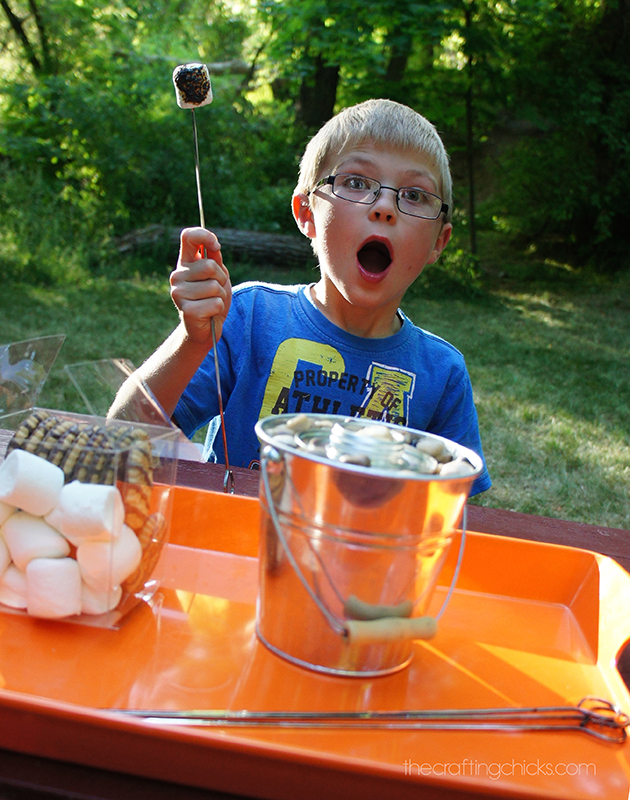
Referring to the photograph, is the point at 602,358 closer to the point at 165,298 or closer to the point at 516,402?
the point at 516,402

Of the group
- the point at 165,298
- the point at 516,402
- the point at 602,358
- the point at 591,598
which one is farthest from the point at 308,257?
the point at 591,598

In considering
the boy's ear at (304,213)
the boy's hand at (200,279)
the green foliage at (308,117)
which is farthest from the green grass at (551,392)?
the boy's hand at (200,279)

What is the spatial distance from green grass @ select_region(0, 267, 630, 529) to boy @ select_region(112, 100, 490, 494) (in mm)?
1211

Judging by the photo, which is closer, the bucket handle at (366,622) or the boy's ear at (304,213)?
the bucket handle at (366,622)

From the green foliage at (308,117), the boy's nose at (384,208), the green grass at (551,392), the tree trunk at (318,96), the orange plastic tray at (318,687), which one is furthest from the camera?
the tree trunk at (318,96)

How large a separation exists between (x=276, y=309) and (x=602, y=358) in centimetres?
376

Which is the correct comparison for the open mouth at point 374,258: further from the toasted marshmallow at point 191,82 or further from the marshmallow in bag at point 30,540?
the marshmallow in bag at point 30,540

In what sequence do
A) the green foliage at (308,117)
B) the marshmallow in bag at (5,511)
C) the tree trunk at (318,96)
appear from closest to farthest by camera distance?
the marshmallow in bag at (5,511) → the green foliage at (308,117) → the tree trunk at (318,96)

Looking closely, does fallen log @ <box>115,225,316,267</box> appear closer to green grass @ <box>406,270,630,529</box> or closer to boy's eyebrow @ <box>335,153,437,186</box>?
green grass @ <box>406,270,630,529</box>

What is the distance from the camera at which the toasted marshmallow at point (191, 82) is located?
2.45 feet

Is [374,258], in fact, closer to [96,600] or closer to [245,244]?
[96,600]

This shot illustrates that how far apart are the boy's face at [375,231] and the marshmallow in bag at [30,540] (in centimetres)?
77

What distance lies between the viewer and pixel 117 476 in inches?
22.9

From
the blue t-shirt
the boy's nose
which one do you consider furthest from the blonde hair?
the blue t-shirt
